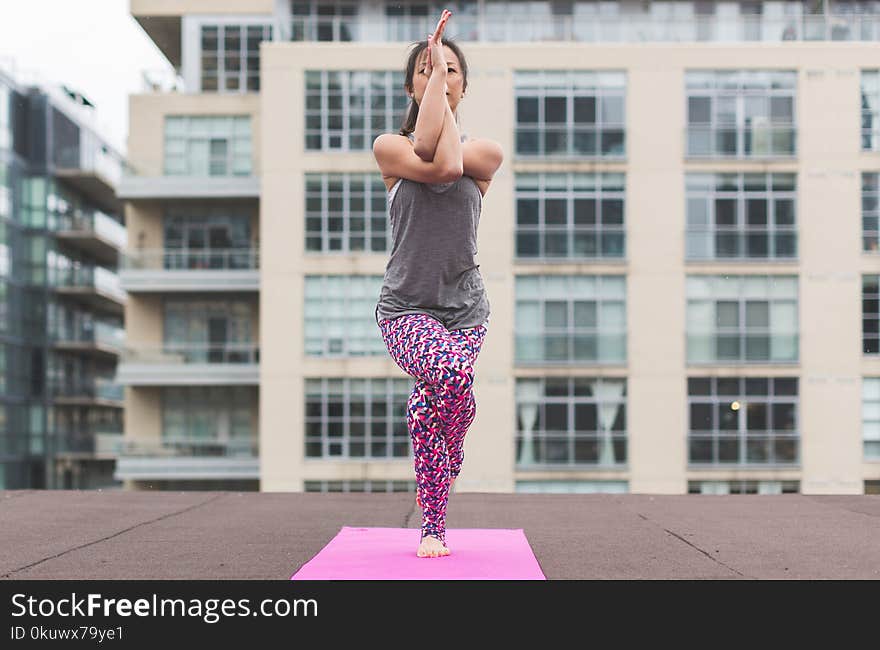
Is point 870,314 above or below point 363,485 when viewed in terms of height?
above

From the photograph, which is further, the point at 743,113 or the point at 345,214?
the point at 345,214

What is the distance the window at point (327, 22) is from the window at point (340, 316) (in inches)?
268

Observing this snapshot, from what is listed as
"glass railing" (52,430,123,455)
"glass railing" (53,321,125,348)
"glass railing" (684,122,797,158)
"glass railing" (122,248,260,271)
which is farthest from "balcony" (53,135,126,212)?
"glass railing" (684,122,797,158)

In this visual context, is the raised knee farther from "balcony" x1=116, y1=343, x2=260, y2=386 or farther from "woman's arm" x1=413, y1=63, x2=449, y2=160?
"balcony" x1=116, y1=343, x2=260, y2=386

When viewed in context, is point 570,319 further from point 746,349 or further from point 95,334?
point 95,334

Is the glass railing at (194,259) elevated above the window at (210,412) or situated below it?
above

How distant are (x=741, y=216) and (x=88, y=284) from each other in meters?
31.5

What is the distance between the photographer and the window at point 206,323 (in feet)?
112

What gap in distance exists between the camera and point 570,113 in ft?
100

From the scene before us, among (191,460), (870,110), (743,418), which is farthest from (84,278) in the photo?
(870,110)

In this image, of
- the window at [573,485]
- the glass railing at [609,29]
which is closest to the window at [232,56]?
the glass railing at [609,29]

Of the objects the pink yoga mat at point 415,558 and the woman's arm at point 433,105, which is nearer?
the pink yoga mat at point 415,558

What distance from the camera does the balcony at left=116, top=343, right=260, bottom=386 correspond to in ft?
106

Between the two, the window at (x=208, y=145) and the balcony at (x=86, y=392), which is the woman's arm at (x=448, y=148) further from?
the balcony at (x=86, y=392)
